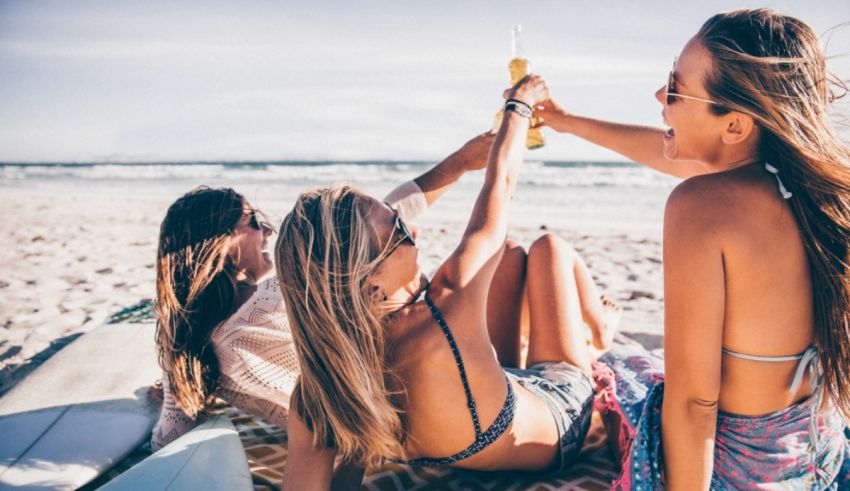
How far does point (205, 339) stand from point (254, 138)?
1562 inches

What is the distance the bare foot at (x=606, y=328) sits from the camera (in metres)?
3.20

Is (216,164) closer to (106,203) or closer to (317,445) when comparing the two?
(106,203)

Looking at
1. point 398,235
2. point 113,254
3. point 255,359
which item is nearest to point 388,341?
point 398,235

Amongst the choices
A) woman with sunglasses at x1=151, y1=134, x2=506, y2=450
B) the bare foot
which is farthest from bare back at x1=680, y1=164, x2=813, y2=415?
woman with sunglasses at x1=151, y1=134, x2=506, y2=450

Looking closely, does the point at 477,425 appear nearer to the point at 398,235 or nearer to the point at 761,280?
the point at 398,235

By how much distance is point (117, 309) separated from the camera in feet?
15.3

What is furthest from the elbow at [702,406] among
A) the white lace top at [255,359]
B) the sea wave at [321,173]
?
the sea wave at [321,173]

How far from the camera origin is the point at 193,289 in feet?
7.72

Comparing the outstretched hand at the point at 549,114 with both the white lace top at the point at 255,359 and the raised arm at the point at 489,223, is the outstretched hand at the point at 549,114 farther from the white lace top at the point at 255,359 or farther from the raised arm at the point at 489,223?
the white lace top at the point at 255,359

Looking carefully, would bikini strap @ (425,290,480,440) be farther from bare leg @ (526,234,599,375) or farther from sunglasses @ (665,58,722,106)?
sunglasses @ (665,58,722,106)

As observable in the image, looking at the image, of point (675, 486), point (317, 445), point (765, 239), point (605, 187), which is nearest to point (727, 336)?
point (765, 239)

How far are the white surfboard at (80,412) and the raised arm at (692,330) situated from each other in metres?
2.33

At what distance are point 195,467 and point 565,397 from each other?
1478 millimetres

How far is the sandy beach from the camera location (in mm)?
4320
